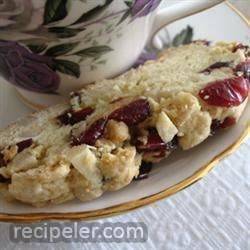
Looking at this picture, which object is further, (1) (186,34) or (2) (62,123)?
(1) (186,34)

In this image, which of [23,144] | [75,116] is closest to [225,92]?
[75,116]

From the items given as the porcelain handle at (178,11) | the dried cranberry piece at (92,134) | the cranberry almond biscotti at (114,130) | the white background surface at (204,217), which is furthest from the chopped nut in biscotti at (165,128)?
the porcelain handle at (178,11)

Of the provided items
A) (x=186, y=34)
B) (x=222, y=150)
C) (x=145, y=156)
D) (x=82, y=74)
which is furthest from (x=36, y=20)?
(x=186, y=34)

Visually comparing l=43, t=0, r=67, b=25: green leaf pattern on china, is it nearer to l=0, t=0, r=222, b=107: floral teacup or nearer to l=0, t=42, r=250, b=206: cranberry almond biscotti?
l=0, t=0, r=222, b=107: floral teacup

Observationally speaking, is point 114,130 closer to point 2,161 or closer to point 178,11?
point 2,161

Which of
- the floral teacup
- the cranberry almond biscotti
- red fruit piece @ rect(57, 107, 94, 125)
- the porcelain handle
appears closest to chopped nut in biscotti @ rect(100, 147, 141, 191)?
the cranberry almond biscotti

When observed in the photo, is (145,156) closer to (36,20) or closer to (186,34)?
(36,20)

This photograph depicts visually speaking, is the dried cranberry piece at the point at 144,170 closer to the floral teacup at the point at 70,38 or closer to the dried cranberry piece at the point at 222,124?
the dried cranberry piece at the point at 222,124

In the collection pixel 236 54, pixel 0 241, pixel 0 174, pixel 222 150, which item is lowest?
pixel 0 241
